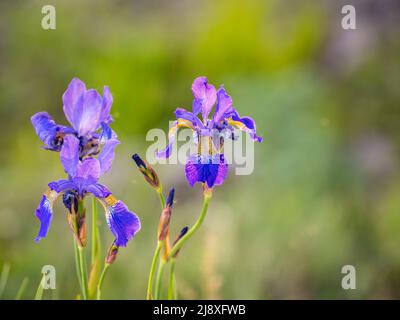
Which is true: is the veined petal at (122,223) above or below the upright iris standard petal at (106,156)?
below

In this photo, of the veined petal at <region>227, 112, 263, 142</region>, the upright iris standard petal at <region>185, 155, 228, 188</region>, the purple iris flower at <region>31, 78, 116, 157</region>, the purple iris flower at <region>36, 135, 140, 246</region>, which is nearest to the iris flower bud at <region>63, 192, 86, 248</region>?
the purple iris flower at <region>36, 135, 140, 246</region>

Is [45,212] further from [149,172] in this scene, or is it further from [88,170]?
[149,172]

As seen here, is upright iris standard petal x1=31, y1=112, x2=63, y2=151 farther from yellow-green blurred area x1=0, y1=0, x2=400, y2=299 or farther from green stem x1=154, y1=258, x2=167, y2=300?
yellow-green blurred area x1=0, y1=0, x2=400, y2=299

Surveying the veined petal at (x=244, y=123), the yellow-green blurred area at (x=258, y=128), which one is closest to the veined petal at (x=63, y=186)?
the veined petal at (x=244, y=123)

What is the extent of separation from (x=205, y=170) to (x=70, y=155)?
286 mm

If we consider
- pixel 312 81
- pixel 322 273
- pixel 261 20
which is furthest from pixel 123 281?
pixel 261 20

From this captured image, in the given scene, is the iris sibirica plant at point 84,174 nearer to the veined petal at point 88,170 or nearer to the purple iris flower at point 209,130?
the veined petal at point 88,170

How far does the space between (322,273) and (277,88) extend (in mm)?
1724

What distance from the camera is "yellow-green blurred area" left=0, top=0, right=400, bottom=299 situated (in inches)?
143

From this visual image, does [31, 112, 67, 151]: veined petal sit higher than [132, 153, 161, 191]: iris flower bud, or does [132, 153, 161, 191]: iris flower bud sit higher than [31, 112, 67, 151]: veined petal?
[31, 112, 67, 151]: veined petal

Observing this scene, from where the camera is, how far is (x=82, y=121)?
1.60 meters

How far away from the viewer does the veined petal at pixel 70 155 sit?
1.48 meters

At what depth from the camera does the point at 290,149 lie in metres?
4.51
